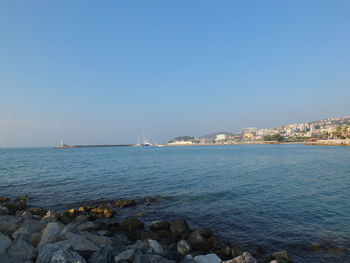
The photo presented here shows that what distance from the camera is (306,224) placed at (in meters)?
9.54

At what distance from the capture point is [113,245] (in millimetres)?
7066

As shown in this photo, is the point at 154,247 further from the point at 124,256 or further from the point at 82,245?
the point at 82,245

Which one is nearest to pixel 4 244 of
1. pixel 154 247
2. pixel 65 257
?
pixel 65 257

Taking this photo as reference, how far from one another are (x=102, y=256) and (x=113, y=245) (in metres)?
1.89

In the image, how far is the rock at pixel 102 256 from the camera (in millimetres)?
5189

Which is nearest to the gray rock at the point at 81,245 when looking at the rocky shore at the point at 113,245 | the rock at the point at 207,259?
the rocky shore at the point at 113,245

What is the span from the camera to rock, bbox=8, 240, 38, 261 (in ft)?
18.3

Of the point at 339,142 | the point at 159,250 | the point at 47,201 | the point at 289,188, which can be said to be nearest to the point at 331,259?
the point at 159,250

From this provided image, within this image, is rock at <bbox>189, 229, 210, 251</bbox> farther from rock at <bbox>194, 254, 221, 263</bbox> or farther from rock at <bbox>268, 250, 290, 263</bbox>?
rock at <bbox>268, 250, 290, 263</bbox>

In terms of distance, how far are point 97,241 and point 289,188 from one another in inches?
615

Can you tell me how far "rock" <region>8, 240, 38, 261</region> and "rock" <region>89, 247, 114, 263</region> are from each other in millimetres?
1784

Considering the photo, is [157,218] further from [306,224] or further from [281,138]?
[281,138]

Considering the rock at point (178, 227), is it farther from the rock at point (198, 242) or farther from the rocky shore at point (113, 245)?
the rock at point (198, 242)

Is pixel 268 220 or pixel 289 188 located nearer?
pixel 268 220
